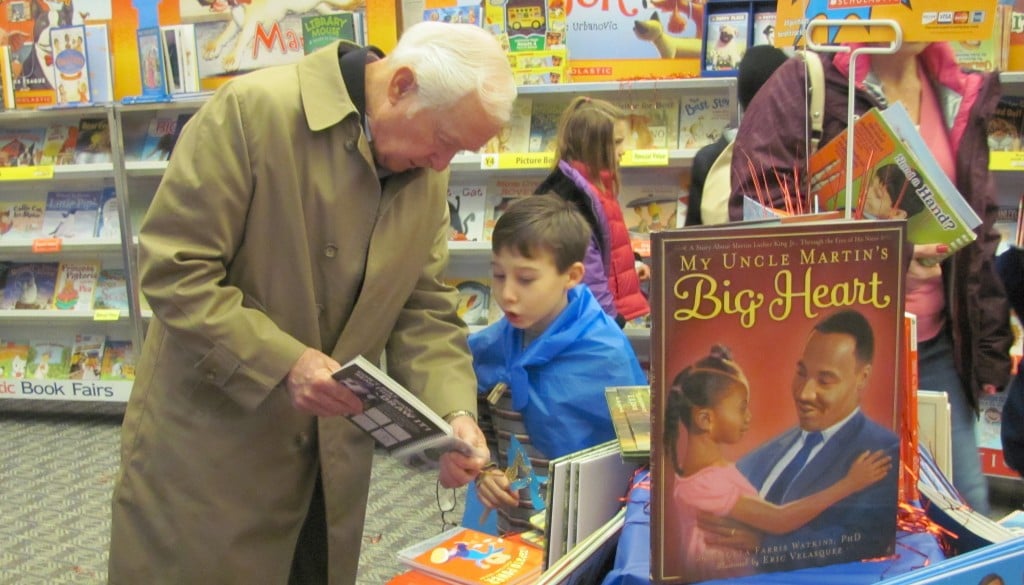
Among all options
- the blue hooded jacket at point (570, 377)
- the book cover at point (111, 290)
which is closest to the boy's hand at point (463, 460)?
the blue hooded jacket at point (570, 377)

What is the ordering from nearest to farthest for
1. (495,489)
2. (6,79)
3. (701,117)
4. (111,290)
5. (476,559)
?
(476,559) → (495,489) → (701,117) → (6,79) → (111,290)

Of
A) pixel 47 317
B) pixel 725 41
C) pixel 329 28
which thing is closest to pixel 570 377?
pixel 725 41

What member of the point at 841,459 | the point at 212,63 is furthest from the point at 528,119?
the point at 841,459

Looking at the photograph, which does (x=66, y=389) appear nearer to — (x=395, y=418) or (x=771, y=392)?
(x=395, y=418)

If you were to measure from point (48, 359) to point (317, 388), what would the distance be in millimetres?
4503

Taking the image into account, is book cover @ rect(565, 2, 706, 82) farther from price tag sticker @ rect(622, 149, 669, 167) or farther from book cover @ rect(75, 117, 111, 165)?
book cover @ rect(75, 117, 111, 165)

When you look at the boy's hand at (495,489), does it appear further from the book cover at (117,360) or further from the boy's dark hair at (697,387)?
the book cover at (117,360)

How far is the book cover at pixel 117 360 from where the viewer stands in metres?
5.06

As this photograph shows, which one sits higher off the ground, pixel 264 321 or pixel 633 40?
pixel 633 40

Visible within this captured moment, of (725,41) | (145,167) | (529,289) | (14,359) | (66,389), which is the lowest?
(66,389)

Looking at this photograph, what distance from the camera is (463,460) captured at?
5.06ft

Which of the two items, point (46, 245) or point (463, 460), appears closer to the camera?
point (463, 460)

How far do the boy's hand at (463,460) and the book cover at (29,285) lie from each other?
4.31 meters

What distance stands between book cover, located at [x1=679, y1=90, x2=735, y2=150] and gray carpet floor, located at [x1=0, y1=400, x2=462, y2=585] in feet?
6.41
